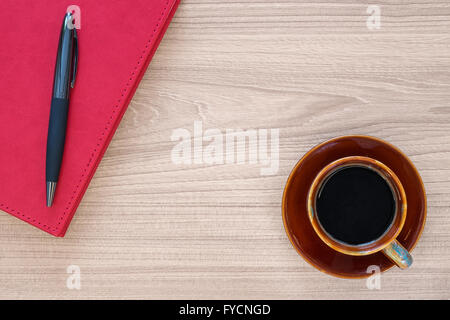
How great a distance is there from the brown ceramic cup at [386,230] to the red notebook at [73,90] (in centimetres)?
27

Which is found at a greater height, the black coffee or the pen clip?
the pen clip

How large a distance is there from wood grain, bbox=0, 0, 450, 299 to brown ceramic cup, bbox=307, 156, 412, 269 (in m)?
0.07

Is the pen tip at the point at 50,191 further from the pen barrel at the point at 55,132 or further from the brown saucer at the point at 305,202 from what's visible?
the brown saucer at the point at 305,202

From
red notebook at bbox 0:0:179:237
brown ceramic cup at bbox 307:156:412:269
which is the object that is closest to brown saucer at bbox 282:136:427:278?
brown ceramic cup at bbox 307:156:412:269

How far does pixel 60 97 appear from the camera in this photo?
1.72ft

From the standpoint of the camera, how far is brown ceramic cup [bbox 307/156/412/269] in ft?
1.57

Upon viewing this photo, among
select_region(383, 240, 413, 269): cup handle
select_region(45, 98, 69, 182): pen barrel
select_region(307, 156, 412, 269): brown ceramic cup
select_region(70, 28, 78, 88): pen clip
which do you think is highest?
select_region(70, 28, 78, 88): pen clip

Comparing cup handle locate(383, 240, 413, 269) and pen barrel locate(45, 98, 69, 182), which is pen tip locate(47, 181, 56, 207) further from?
cup handle locate(383, 240, 413, 269)

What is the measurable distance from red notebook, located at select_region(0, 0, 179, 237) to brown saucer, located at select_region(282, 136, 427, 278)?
0.82 feet

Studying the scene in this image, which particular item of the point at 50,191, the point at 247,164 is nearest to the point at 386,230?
the point at 247,164

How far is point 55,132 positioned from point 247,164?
26 cm

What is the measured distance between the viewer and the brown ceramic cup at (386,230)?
18.8 inches

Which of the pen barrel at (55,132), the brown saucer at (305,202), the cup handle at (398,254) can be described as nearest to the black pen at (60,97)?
the pen barrel at (55,132)

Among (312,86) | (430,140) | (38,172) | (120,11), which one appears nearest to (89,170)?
(38,172)
